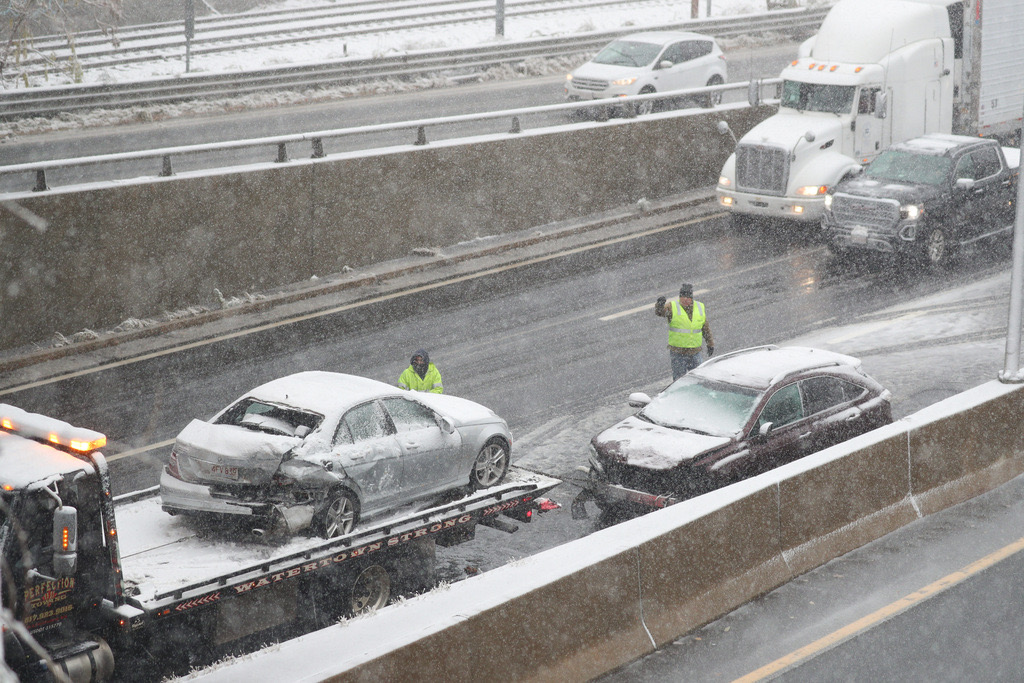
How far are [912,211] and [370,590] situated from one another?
43.1ft

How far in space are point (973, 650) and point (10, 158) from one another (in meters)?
20.6

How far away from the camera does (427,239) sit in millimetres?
20484

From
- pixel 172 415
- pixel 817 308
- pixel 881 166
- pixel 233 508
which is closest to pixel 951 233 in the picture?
pixel 881 166

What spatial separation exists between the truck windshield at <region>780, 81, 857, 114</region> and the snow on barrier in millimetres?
11825

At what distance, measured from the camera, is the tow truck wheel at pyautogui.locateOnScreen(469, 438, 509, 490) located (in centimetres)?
1091

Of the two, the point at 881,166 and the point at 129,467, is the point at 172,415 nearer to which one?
the point at 129,467

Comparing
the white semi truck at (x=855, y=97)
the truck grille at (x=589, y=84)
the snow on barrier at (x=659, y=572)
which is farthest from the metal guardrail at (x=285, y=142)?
the snow on barrier at (x=659, y=572)

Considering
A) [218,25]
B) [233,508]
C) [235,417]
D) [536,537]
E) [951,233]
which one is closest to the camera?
[233,508]

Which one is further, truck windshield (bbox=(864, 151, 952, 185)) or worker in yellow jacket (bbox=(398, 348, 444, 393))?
truck windshield (bbox=(864, 151, 952, 185))

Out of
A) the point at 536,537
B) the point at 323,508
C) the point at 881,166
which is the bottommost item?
the point at 536,537

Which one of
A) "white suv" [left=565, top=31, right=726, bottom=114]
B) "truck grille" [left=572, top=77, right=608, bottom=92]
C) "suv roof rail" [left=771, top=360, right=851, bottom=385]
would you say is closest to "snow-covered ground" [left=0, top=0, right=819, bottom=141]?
"white suv" [left=565, top=31, right=726, bottom=114]

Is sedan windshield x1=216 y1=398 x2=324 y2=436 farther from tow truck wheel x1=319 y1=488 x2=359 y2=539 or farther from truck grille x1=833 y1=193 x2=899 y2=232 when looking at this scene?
truck grille x1=833 y1=193 x2=899 y2=232

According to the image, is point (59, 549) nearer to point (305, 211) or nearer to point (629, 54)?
point (305, 211)

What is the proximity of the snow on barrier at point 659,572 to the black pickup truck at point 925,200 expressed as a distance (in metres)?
8.52
